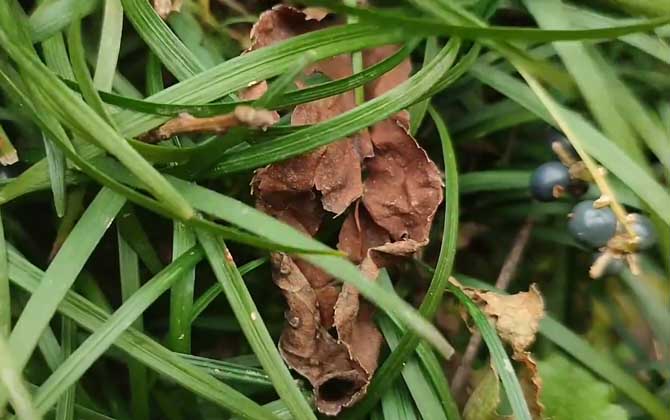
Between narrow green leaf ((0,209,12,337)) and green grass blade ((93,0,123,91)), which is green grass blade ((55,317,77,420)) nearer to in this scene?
narrow green leaf ((0,209,12,337))

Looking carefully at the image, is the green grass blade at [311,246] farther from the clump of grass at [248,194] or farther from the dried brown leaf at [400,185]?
the dried brown leaf at [400,185]

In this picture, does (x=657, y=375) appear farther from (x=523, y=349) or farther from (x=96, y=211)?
(x=96, y=211)

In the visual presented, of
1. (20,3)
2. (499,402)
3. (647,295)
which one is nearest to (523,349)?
(499,402)

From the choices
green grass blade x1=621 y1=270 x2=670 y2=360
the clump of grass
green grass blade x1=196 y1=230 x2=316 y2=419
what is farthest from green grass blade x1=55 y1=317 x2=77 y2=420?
green grass blade x1=621 y1=270 x2=670 y2=360

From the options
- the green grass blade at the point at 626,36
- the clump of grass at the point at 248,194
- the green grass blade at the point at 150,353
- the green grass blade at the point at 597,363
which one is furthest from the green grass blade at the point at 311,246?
the green grass blade at the point at 626,36

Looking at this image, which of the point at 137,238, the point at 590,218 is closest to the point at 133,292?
the point at 137,238

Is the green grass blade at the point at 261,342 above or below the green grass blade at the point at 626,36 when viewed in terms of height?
below

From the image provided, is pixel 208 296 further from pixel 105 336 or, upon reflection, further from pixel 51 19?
pixel 51 19
